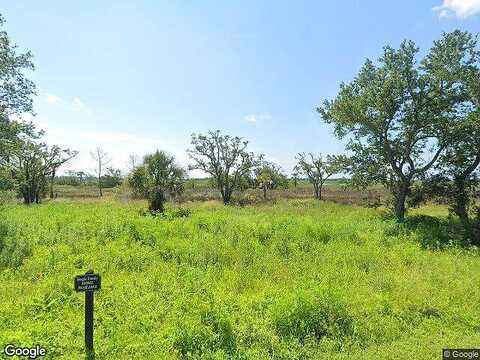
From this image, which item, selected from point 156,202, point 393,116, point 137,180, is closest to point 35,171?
point 137,180

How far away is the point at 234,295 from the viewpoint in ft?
29.5

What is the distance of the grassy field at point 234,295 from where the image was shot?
6.56 meters

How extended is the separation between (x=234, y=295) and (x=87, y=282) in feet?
12.5

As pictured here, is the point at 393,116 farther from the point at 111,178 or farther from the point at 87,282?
the point at 111,178

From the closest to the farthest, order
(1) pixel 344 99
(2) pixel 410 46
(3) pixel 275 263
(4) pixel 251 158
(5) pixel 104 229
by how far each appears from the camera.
Result: (3) pixel 275 263
(5) pixel 104 229
(2) pixel 410 46
(1) pixel 344 99
(4) pixel 251 158

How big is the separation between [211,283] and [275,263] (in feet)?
9.65

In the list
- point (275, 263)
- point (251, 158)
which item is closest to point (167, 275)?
point (275, 263)

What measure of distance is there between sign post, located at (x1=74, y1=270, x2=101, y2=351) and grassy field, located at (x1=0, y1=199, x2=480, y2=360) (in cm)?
26

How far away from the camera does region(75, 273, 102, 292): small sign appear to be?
6.24 m

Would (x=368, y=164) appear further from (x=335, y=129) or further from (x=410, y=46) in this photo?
(x=410, y=46)

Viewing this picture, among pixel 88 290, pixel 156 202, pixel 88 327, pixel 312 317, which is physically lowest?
pixel 312 317

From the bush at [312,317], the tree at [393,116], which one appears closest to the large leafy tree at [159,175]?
the tree at [393,116]

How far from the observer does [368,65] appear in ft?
76.0

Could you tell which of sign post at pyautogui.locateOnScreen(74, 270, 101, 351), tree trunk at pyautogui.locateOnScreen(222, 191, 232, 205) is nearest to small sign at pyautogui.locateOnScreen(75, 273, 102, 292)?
sign post at pyautogui.locateOnScreen(74, 270, 101, 351)
